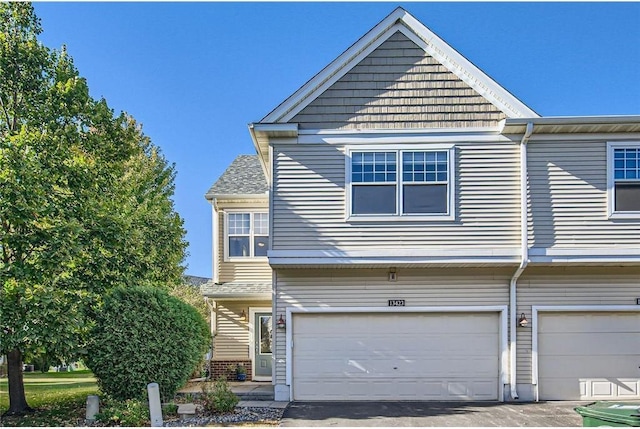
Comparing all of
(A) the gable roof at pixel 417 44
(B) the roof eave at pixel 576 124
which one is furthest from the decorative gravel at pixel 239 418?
(B) the roof eave at pixel 576 124

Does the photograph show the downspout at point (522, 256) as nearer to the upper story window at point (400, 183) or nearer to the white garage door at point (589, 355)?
the white garage door at point (589, 355)

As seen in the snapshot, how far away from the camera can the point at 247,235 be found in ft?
55.6

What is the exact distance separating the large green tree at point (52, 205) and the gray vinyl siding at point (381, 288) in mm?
3895

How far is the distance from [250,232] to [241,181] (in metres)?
1.82

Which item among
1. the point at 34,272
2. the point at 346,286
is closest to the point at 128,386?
the point at 34,272

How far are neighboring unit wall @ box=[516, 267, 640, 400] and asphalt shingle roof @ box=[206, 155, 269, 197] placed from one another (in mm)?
8054

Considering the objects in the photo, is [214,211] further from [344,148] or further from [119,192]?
[344,148]

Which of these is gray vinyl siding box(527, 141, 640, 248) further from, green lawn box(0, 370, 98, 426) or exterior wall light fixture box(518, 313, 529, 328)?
green lawn box(0, 370, 98, 426)

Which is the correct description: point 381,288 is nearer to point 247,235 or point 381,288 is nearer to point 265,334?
point 265,334

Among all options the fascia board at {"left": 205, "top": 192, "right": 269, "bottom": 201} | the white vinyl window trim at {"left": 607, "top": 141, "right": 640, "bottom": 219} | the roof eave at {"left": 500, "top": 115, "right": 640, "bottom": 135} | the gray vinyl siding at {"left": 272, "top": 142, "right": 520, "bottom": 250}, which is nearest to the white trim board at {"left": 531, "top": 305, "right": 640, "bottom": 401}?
the gray vinyl siding at {"left": 272, "top": 142, "right": 520, "bottom": 250}

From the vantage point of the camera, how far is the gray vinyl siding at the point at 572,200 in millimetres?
12141

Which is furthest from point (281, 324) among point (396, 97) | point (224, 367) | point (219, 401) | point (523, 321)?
point (396, 97)

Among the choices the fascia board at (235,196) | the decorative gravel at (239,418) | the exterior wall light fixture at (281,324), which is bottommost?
the decorative gravel at (239,418)

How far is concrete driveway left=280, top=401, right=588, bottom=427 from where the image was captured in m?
10.1
